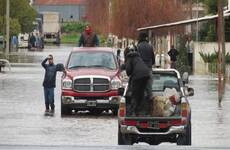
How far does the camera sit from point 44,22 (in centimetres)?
13362

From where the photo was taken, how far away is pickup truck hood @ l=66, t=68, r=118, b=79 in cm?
2589

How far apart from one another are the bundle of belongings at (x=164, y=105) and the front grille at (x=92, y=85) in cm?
→ 798

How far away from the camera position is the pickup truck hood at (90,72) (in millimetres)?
25891

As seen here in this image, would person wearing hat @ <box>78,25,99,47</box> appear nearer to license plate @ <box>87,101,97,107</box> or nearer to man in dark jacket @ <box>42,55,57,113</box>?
man in dark jacket @ <box>42,55,57,113</box>

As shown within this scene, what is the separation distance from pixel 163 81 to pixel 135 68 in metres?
0.68

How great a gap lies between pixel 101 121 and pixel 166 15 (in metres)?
50.0

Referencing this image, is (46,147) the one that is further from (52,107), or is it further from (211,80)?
(211,80)

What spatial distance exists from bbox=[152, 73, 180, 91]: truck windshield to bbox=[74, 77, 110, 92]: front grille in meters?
6.69

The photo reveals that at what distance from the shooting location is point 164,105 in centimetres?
1747

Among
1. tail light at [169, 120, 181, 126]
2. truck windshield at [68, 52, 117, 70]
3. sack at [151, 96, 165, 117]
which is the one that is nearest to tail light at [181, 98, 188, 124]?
tail light at [169, 120, 181, 126]

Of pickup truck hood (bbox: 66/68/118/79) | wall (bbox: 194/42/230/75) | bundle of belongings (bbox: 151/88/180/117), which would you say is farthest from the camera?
wall (bbox: 194/42/230/75)

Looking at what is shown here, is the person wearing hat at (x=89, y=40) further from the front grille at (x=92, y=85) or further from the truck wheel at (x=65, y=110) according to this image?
the front grille at (x=92, y=85)

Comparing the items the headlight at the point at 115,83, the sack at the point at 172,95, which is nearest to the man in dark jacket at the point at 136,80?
the sack at the point at 172,95

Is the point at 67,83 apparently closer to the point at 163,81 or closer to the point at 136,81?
the point at 163,81
